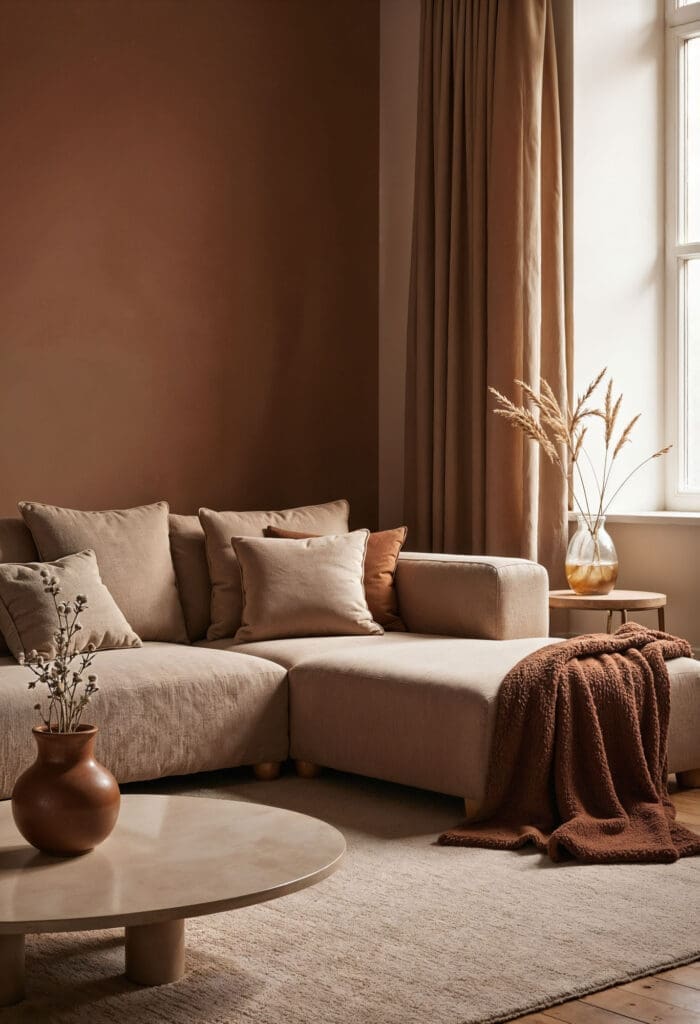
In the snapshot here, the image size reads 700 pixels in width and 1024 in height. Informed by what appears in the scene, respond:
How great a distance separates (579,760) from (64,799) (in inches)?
64.4

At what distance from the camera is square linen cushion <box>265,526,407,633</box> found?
15.3 feet

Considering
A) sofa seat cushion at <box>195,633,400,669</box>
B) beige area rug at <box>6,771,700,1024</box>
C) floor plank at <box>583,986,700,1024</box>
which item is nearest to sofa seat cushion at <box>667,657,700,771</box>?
beige area rug at <box>6,771,700,1024</box>

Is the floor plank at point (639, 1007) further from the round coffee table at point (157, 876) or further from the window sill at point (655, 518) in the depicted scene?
the window sill at point (655, 518)

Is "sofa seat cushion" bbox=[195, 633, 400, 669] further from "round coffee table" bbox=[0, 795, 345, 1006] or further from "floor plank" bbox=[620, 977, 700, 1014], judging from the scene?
"floor plank" bbox=[620, 977, 700, 1014]

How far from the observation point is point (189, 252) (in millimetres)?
5316

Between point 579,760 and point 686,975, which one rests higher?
point 579,760

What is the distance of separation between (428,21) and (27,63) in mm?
1800

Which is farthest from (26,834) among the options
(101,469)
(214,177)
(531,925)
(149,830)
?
(214,177)

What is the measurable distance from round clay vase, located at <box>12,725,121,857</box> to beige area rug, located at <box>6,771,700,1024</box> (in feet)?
0.92

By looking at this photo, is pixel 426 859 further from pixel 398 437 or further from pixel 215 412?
pixel 398 437

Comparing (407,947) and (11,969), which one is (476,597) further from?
(11,969)

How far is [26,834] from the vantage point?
2395 millimetres

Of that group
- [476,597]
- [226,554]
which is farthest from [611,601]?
[226,554]

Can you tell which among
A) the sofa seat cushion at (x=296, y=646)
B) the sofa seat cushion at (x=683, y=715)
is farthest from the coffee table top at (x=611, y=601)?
the sofa seat cushion at (x=683, y=715)
